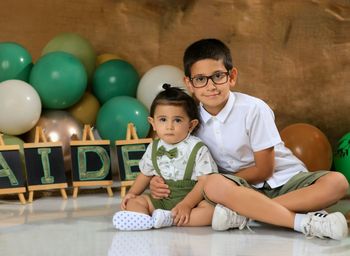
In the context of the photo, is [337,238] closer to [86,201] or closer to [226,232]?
[226,232]

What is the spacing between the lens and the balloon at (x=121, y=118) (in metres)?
3.79

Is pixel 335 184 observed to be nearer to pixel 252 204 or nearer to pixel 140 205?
pixel 252 204

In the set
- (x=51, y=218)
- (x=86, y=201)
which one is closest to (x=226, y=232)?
(x=51, y=218)

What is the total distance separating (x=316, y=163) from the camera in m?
3.73

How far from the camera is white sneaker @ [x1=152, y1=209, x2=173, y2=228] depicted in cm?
266

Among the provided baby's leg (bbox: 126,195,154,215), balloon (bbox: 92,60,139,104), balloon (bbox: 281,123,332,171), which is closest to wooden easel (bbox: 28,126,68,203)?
balloon (bbox: 92,60,139,104)

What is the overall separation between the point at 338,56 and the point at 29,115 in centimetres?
180

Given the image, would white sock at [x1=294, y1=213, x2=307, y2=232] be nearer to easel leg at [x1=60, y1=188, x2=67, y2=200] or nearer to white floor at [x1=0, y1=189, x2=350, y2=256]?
white floor at [x1=0, y1=189, x2=350, y2=256]

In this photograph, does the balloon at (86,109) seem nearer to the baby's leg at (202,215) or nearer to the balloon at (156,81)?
the balloon at (156,81)

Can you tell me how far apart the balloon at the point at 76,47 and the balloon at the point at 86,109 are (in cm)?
16

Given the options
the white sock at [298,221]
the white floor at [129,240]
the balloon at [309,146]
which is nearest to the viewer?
the white floor at [129,240]

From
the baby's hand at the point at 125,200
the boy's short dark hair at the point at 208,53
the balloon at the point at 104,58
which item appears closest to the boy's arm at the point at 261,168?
the boy's short dark hair at the point at 208,53

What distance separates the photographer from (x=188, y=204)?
274 centimetres

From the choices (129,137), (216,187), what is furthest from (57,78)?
(216,187)
